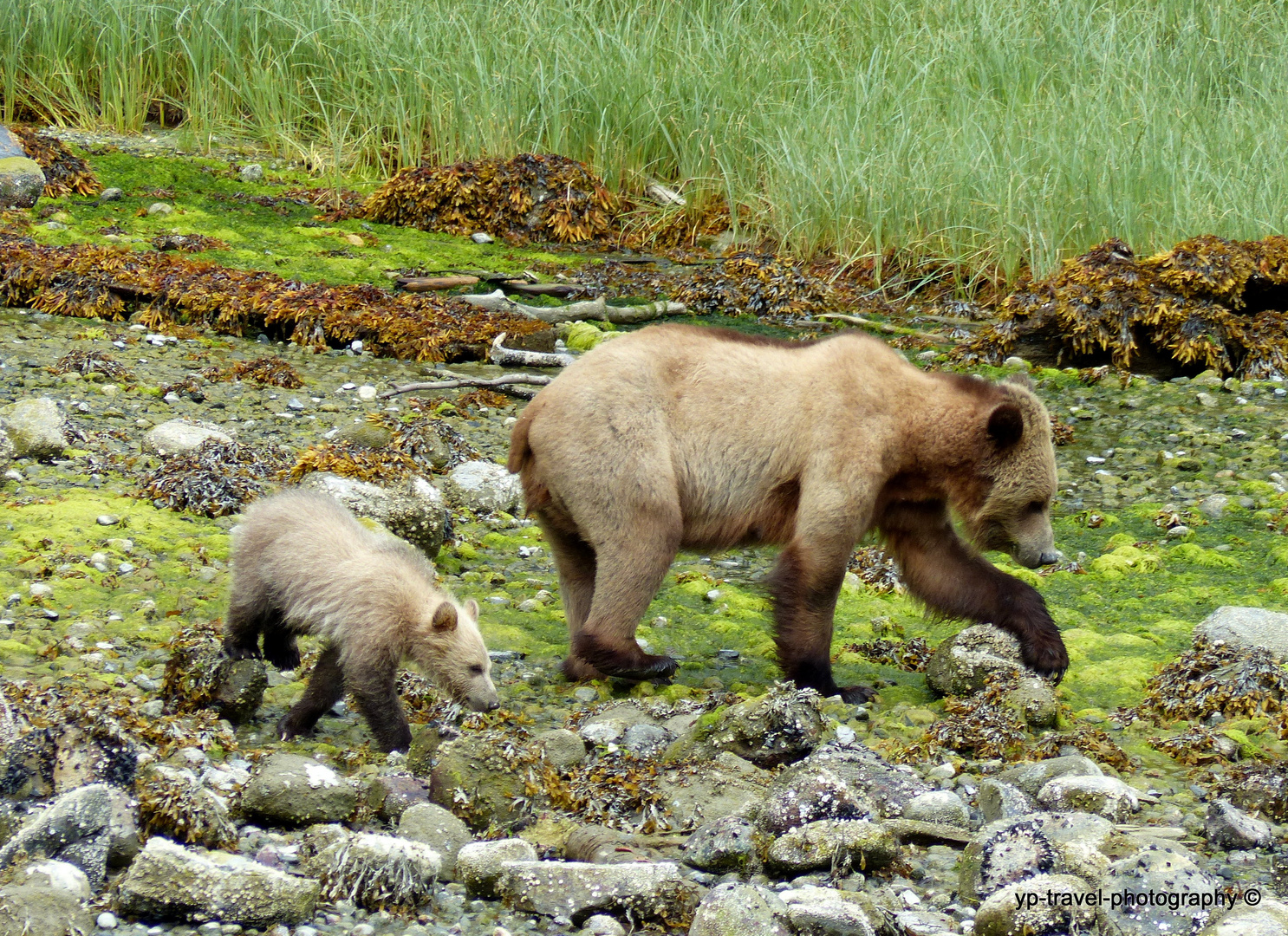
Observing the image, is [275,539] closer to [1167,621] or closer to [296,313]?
[1167,621]

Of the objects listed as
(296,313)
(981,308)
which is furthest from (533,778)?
(981,308)

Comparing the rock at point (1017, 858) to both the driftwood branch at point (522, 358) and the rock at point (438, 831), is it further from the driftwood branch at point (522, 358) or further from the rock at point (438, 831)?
the driftwood branch at point (522, 358)

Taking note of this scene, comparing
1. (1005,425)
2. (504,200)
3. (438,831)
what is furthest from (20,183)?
(438,831)

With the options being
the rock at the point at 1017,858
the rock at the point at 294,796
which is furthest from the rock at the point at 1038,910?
the rock at the point at 294,796

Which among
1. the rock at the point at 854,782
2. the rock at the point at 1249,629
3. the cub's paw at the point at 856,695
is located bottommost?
the cub's paw at the point at 856,695

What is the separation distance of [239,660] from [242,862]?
150 centimetres

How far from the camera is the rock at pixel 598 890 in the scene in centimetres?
342

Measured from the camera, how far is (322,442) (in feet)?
25.6

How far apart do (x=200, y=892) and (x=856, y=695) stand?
302 cm

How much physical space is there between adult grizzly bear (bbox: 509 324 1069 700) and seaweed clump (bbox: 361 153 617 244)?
8.30 metres

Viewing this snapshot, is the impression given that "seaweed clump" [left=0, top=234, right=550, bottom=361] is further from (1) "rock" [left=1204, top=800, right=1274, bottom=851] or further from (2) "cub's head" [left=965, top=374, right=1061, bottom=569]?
(1) "rock" [left=1204, top=800, right=1274, bottom=851]

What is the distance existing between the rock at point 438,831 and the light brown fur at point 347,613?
80 centimetres

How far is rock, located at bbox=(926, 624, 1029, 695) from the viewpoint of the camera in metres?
5.41

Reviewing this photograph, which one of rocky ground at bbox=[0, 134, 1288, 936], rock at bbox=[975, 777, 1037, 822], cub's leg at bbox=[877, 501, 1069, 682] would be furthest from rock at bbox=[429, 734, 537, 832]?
cub's leg at bbox=[877, 501, 1069, 682]
